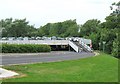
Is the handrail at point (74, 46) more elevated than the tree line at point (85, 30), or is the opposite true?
the tree line at point (85, 30)

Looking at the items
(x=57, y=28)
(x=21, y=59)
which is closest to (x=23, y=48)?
(x=21, y=59)

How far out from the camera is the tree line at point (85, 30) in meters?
79.6

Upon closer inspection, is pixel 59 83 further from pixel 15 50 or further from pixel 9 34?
pixel 9 34

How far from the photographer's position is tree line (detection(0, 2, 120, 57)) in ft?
261

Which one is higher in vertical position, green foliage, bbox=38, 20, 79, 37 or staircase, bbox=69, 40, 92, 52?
green foliage, bbox=38, 20, 79, 37

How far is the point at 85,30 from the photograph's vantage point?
12169cm

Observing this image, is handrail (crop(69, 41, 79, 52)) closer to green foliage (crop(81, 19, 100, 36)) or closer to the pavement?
the pavement

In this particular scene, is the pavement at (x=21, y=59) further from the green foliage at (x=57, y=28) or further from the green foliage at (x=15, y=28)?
the green foliage at (x=57, y=28)

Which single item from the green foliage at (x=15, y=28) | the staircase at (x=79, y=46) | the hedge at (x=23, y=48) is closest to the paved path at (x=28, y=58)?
the hedge at (x=23, y=48)

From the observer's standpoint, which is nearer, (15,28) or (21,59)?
(21,59)

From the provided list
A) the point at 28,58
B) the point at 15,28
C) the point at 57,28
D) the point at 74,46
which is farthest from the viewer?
the point at 57,28

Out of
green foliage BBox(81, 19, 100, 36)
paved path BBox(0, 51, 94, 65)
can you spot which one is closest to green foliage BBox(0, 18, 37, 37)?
green foliage BBox(81, 19, 100, 36)

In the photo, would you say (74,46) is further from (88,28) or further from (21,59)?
(88,28)

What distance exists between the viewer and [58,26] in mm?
139375
